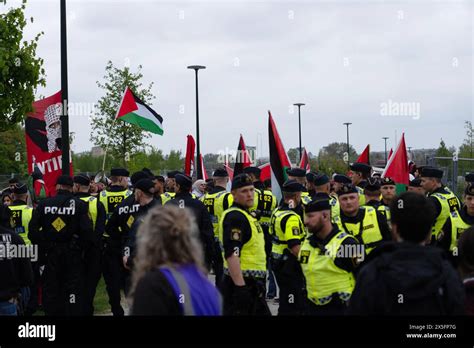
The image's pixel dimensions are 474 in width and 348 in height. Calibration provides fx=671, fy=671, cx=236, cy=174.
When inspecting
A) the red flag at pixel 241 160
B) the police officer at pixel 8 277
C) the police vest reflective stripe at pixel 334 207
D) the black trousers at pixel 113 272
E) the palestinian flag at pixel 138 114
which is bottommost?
the black trousers at pixel 113 272

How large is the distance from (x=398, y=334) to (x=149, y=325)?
7.49 ft

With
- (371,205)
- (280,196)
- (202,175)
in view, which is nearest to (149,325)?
(371,205)

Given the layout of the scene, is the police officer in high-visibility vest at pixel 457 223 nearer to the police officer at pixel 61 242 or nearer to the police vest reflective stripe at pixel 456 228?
the police vest reflective stripe at pixel 456 228

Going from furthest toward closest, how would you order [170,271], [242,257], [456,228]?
[456,228], [242,257], [170,271]

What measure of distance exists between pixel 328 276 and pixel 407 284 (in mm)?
2194

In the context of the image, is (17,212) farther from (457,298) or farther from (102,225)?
(457,298)

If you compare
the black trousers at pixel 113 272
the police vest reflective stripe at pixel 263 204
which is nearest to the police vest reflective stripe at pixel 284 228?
the black trousers at pixel 113 272

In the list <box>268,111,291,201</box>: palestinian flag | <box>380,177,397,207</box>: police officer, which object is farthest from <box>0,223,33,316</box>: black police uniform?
<box>268,111,291,201</box>: palestinian flag

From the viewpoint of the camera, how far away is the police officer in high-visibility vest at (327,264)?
18.0 feet

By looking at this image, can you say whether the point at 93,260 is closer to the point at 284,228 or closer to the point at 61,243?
the point at 61,243

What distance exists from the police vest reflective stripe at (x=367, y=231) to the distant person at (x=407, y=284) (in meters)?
3.62

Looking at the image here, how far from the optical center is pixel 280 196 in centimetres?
1102

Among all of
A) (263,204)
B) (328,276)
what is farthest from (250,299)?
(263,204)

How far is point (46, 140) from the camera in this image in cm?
1278
